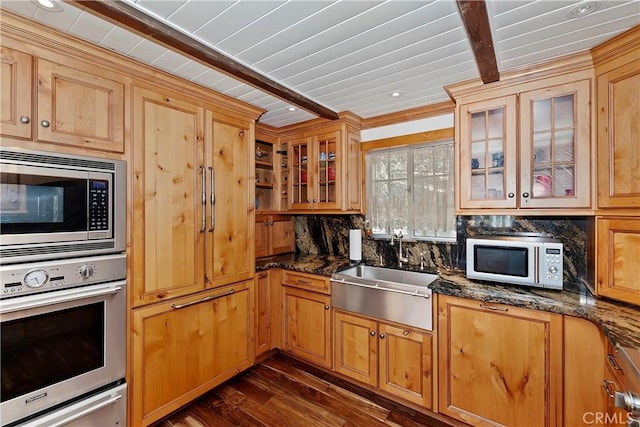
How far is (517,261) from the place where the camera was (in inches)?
74.5

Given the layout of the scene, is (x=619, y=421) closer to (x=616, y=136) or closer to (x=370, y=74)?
(x=616, y=136)

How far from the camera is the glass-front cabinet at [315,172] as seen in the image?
2.91 metres

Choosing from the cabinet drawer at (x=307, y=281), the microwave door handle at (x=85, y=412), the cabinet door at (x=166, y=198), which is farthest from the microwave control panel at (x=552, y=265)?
the microwave door handle at (x=85, y=412)

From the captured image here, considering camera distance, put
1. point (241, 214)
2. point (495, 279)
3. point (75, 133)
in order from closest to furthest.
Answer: point (75, 133), point (495, 279), point (241, 214)

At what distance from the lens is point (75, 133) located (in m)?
1.55

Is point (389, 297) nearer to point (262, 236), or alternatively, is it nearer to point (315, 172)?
point (315, 172)

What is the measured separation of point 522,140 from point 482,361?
151 cm

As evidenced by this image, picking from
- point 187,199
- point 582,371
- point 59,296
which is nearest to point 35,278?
point 59,296

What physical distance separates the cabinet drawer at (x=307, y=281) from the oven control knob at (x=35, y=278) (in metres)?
1.77

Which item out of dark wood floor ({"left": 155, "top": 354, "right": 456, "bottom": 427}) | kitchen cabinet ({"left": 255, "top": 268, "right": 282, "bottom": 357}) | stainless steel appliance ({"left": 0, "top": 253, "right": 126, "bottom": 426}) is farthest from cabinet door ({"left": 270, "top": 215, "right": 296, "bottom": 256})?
stainless steel appliance ({"left": 0, "top": 253, "right": 126, "bottom": 426})

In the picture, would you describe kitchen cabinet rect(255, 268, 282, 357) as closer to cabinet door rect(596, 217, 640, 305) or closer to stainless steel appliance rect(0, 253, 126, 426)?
stainless steel appliance rect(0, 253, 126, 426)

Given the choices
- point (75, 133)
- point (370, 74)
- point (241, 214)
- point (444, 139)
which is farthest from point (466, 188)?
point (75, 133)

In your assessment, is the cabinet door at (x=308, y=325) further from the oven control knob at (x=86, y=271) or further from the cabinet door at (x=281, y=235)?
the oven control knob at (x=86, y=271)

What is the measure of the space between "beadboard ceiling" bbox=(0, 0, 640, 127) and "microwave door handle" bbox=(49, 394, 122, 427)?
6.69 feet
